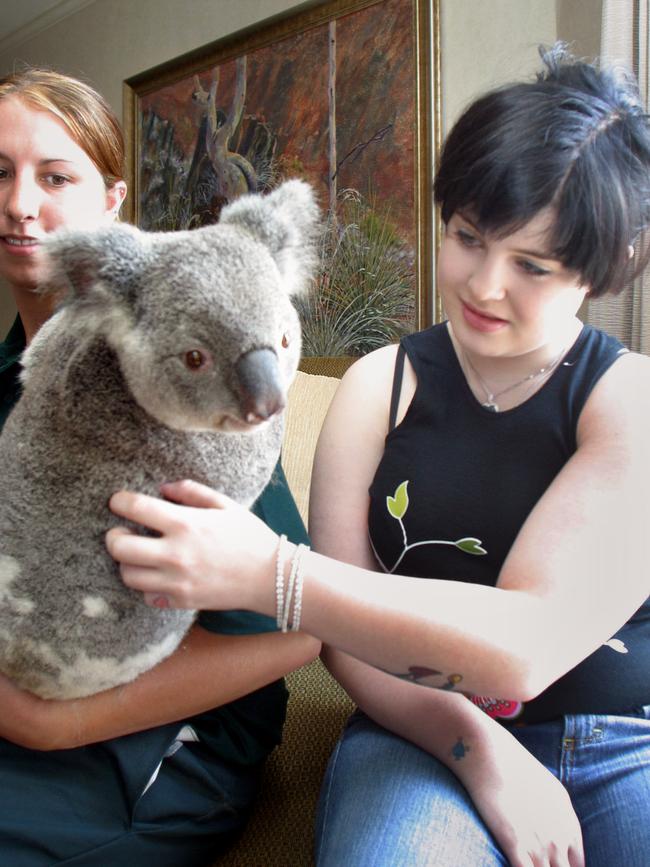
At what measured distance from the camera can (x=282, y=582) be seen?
0.84 m

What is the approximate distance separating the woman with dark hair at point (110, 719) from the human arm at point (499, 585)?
0.52 ft

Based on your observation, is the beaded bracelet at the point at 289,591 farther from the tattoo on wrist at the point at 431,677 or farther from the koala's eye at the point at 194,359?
the koala's eye at the point at 194,359

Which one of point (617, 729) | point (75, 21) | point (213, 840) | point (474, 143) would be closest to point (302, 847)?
point (213, 840)

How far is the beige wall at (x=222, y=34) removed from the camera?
2605mm

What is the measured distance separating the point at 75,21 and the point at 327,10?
2.34 meters

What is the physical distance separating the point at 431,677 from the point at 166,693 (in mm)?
342

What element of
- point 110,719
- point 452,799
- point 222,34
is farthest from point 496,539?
point 222,34

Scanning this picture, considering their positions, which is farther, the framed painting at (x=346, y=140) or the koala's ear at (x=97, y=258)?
the framed painting at (x=346, y=140)

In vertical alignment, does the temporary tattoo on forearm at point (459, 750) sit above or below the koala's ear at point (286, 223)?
below

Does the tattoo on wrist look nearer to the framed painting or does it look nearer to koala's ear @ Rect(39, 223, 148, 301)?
koala's ear @ Rect(39, 223, 148, 301)

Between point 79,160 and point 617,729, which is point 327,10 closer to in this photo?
point 79,160

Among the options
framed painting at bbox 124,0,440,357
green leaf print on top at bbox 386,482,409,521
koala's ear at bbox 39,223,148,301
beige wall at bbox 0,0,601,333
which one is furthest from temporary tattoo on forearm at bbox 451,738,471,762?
beige wall at bbox 0,0,601,333

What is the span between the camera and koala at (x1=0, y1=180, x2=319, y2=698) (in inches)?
26.2

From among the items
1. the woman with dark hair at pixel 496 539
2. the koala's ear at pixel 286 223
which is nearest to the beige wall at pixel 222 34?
the woman with dark hair at pixel 496 539
